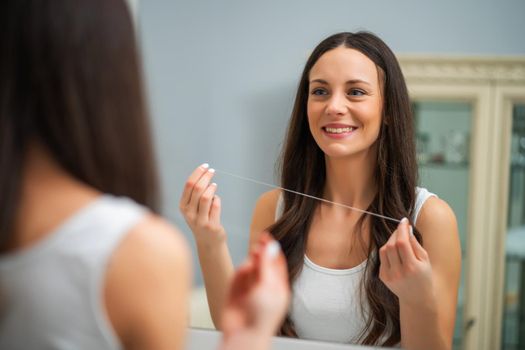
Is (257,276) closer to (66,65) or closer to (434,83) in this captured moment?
(66,65)

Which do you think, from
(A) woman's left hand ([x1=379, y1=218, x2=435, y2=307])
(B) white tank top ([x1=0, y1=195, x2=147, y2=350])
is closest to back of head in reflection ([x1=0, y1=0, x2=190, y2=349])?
(B) white tank top ([x1=0, y1=195, x2=147, y2=350])

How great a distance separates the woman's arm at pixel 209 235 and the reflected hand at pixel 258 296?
291 mm

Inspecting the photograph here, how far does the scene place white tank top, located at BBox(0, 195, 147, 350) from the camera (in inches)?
10.8

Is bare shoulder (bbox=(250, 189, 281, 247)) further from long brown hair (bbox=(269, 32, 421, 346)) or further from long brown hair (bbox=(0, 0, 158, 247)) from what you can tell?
long brown hair (bbox=(0, 0, 158, 247))

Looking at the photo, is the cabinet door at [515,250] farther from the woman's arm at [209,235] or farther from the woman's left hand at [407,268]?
the woman's arm at [209,235]

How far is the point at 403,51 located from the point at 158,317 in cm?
53

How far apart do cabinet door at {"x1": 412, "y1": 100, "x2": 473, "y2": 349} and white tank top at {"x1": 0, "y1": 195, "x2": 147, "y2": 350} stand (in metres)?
0.49

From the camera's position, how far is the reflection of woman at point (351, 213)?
1.98ft

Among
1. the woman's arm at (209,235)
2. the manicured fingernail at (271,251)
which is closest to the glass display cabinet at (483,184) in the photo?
the woman's arm at (209,235)

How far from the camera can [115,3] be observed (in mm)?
306

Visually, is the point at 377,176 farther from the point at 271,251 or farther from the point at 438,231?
the point at 271,251

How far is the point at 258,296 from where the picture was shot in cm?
31

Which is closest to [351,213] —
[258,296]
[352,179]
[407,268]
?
[352,179]

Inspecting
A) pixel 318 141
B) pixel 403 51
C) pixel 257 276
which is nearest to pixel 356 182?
pixel 318 141
